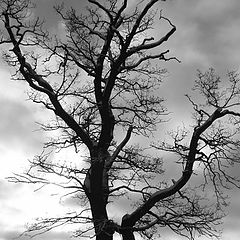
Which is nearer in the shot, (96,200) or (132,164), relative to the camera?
(96,200)

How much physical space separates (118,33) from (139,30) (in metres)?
1.54

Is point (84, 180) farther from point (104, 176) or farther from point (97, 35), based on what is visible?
point (97, 35)

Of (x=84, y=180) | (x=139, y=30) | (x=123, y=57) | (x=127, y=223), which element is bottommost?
(x=127, y=223)

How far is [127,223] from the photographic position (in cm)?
1569

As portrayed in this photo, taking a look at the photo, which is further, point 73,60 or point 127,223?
point 73,60

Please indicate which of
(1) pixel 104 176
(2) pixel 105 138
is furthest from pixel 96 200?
(2) pixel 105 138

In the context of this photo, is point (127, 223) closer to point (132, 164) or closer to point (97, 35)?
point (132, 164)

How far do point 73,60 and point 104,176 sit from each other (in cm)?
374

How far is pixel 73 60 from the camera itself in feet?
56.4

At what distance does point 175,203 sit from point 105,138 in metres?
2.84

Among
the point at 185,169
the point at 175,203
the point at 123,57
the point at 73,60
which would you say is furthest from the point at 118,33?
the point at 175,203

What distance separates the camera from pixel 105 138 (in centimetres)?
1645

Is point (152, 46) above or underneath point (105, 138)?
above

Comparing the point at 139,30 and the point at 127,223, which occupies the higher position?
the point at 139,30
